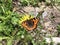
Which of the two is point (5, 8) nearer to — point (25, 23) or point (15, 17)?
point (15, 17)

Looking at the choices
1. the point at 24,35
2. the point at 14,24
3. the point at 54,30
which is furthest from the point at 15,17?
the point at 54,30

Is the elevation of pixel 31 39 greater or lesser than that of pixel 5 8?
lesser

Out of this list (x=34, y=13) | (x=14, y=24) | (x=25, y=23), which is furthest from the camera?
(x=34, y=13)

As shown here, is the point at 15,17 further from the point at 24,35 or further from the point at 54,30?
the point at 54,30

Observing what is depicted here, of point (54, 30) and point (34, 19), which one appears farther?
point (54, 30)

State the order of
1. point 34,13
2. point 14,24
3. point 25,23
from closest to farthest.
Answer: point 25,23
point 14,24
point 34,13

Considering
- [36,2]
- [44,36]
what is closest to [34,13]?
[36,2]
